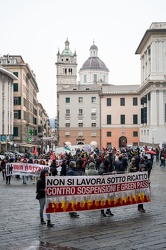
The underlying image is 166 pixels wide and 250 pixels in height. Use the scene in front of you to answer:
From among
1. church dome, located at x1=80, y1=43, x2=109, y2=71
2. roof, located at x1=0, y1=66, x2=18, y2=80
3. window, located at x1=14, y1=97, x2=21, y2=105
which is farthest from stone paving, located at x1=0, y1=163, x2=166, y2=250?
church dome, located at x1=80, y1=43, x2=109, y2=71

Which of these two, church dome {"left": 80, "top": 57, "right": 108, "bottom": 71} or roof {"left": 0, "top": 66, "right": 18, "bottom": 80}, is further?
church dome {"left": 80, "top": 57, "right": 108, "bottom": 71}

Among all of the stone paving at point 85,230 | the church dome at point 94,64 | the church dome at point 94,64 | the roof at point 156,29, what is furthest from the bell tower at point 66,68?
the stone paving at point 85,230

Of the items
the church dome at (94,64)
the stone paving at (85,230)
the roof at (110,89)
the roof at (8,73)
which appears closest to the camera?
the stone paving at (85,230)

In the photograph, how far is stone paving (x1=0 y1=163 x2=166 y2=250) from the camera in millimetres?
8883

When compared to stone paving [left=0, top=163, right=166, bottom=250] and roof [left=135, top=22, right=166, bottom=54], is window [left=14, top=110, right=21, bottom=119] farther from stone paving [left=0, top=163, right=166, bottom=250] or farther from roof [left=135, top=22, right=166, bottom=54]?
stone paving [left=0, top=163, right=166, bottom=250]

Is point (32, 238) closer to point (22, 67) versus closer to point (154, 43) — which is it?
point (154, 43)

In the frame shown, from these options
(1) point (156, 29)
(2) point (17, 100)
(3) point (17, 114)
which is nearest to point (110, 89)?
(2) point (17, 100)

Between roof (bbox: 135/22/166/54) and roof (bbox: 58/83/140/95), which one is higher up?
roof (bbox: 135/22/166/54)

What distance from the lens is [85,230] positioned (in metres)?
10.3

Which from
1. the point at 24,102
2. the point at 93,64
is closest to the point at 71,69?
the point at 93,64

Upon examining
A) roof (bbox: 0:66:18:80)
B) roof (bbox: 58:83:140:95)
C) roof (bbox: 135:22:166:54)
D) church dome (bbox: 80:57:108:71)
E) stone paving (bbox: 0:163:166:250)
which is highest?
church dome (bbox: 80:57:108:71)

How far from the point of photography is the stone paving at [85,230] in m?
8.88

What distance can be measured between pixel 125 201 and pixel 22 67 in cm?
5399

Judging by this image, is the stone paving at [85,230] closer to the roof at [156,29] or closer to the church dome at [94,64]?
the roof at [156,29]
